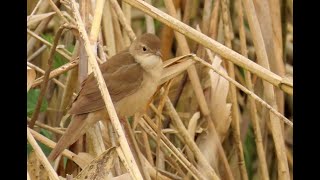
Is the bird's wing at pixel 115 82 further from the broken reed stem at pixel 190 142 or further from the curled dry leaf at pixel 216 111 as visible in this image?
the curled dry leaf at pixel 216 111

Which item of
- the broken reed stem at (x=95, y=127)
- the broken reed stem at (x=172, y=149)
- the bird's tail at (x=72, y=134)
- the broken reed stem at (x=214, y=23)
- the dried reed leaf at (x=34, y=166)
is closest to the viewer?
the broken reed stem at (x=95, y=127)

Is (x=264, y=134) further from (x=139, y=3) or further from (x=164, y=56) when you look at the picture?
(x=139, y=3)

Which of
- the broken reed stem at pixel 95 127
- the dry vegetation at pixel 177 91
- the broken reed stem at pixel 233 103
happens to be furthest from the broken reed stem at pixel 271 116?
the broken reed stem at pixel 95 127

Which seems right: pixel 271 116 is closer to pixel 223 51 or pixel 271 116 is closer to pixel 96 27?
pixel 223 51

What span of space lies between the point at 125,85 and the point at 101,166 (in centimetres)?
83

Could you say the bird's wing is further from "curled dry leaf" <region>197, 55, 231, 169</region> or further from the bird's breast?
"curled dry leaf" <region>197, 55, 231, 169</region>

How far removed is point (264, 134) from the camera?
292 centimetres

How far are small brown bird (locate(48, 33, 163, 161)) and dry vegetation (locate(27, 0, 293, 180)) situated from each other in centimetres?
5

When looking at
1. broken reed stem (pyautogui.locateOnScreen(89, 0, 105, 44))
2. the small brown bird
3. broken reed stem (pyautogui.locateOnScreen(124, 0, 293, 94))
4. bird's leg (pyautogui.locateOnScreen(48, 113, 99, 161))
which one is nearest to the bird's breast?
the small brown bird

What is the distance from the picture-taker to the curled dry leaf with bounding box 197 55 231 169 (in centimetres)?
255

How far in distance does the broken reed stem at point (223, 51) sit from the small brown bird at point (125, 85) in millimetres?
374

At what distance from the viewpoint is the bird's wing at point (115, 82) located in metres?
2.32

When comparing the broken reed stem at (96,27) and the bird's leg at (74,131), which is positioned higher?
the broken reed stem at (96,27)
